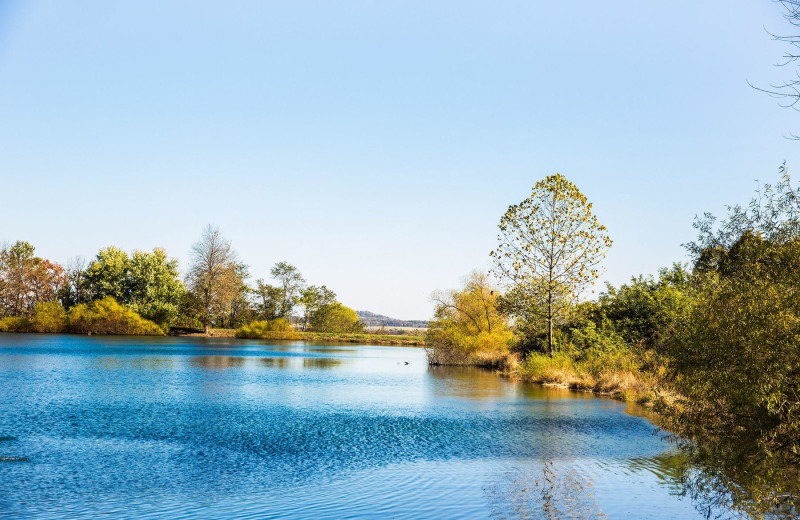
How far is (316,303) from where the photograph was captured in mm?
122688

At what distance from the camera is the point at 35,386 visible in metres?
27.9

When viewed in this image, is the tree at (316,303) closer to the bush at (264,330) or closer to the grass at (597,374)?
the bush at (264,330)

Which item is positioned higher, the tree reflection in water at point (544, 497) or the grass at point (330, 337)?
the tree reflection in water at point (544, 497)

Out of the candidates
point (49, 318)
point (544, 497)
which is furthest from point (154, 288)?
point (544, 497)

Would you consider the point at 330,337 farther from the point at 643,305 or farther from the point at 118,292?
the point at 643,305

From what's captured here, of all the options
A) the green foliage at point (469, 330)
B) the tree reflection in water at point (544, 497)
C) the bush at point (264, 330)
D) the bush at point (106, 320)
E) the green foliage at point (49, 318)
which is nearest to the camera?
the tree reflection in water at point (544, 497)

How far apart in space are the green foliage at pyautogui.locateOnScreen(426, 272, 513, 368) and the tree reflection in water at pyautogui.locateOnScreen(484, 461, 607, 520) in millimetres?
36694

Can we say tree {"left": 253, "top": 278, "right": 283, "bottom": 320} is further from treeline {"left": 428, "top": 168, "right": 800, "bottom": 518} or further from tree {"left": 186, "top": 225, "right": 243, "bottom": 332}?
treeline {"left": 428, "top": 168, "right": 800, "bottom": 518}

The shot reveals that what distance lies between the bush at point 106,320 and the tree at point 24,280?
32.5ft

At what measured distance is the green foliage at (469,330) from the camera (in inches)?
2007

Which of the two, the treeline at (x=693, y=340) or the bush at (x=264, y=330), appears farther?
the bush at (x=264, y=330)

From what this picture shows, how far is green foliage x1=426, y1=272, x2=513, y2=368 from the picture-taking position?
51.0 m

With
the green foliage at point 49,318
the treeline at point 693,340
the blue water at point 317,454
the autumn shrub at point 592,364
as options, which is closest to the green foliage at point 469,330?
the treeline at point 693,340

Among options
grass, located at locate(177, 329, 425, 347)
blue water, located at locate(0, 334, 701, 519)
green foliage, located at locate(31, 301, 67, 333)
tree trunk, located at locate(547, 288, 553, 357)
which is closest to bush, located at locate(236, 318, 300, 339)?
grass, located at locate(177, 329, 425, 347)
